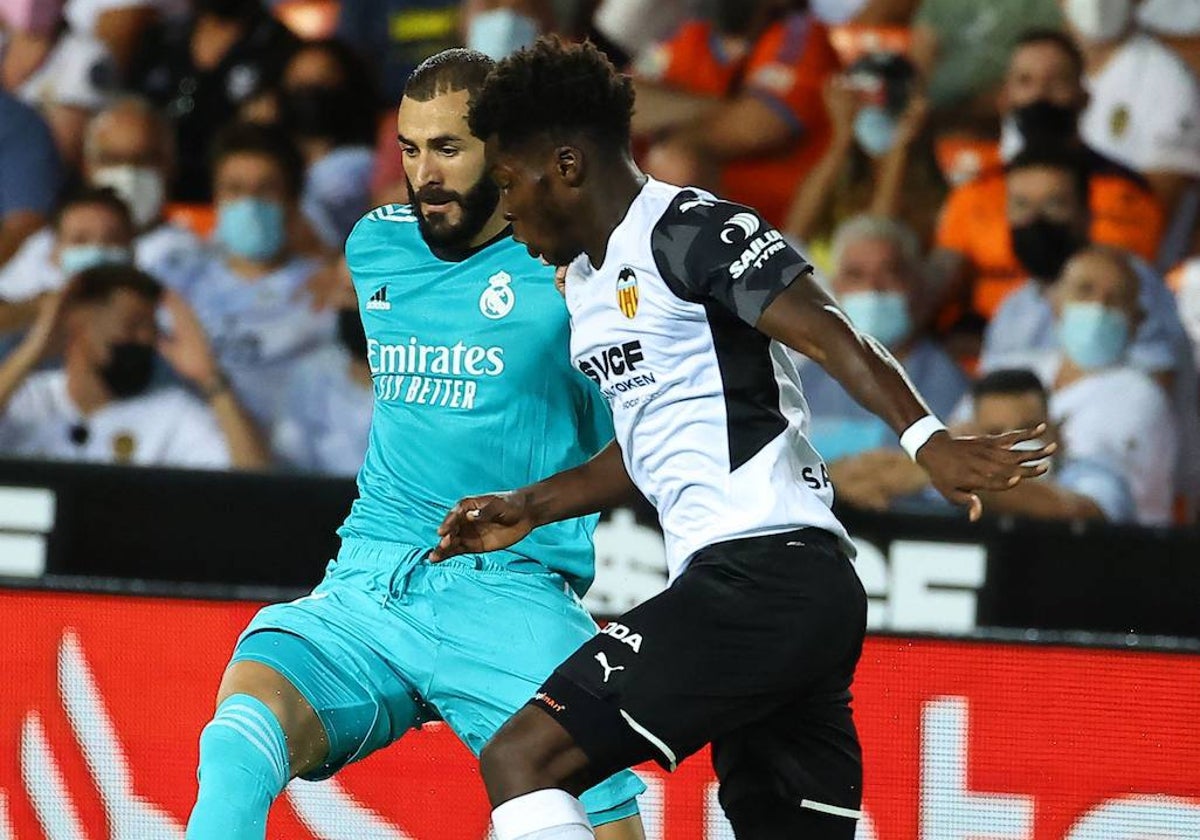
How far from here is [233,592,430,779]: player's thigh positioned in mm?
3598

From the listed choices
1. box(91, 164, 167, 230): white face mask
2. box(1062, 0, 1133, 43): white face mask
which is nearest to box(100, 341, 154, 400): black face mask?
box(91, 164, 167, 230): white face mask

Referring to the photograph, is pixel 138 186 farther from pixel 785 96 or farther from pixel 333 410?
pixel 785 96

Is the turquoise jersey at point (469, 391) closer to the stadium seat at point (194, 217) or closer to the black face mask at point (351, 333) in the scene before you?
the black face mask at point (351, 333)

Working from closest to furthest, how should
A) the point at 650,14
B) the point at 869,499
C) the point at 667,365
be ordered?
the point at 667,365
the point at 869,499
the point at 650,14

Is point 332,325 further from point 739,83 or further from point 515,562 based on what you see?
point 515,562

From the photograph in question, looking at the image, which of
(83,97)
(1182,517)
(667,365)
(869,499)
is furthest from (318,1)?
(667,365)

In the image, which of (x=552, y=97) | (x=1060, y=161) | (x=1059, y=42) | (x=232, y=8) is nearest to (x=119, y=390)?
(x=232, y=8)

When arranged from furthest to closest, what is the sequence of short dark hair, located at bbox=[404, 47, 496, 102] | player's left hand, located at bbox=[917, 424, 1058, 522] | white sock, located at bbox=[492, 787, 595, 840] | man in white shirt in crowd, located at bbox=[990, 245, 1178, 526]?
man in white shirt in crowd, located at bbox=[990, 245, 1178, 526] < short dark hair, located at bbox=[404, 47, 496, 102] < white sock, located at bbox=[492, 787, 595, 840] < player's left hand, located at bbox=[917, 424, 1058, 522]

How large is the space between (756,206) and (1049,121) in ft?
3.79

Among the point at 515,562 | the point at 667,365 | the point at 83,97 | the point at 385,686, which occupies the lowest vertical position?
the point at 385,686

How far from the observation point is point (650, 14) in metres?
8.00

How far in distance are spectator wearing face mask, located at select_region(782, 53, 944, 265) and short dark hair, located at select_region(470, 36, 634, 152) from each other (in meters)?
4.17

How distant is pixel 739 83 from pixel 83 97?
3.09m

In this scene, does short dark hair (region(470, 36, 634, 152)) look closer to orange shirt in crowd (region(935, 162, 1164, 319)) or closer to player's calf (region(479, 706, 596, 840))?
player's calf (region(479, 706, 596, 840))
